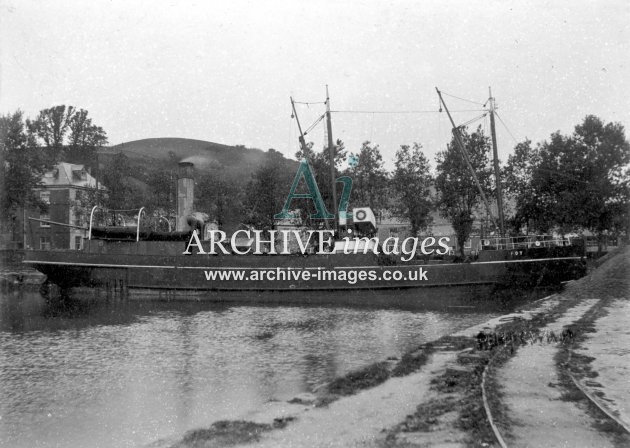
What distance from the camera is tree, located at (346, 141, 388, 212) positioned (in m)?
36.7

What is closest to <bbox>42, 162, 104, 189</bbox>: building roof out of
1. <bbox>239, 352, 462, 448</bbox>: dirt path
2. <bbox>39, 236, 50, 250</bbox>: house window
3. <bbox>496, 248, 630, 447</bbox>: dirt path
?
<bbox>39, 236, 50, 250</bbox>: house window

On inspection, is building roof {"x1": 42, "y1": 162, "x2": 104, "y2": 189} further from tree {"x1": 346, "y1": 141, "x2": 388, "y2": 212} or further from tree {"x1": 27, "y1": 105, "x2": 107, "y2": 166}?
tree {"x1": 346, "y1": 141, "x2": 388, "y2": 212}

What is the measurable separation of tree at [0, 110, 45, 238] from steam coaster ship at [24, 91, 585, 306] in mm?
13597

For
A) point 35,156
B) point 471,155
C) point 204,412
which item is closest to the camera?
point 204,412

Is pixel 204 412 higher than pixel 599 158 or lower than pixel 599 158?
lower

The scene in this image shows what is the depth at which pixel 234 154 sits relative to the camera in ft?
260

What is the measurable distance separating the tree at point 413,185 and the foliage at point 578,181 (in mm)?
8314

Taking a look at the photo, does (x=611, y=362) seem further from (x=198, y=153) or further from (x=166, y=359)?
(x=198, y=153)

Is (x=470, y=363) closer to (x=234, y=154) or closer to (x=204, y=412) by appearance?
(x=204, y=412)

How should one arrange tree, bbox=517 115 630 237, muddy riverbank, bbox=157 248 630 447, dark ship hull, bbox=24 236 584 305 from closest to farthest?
muddy riverbank, bbox=157 248 630 447, dark ship hull, bbox=24 236 584 305, tree, bbox=517 115 630 237

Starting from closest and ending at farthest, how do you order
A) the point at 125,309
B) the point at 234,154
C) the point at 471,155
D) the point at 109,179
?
the point at 125,309 → the point at 471,155 → the point at 109,179 → the point at 234,154

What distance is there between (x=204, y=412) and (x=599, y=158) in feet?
129

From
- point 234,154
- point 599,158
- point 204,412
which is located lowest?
point 204,412

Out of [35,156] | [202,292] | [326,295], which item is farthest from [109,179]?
[326,295]
